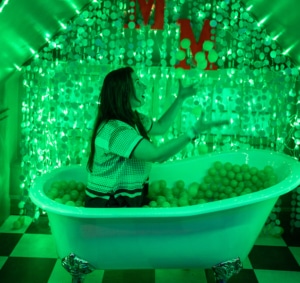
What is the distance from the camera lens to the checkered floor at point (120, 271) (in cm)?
315

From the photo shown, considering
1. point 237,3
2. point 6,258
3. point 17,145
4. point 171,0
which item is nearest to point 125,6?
point 171,0

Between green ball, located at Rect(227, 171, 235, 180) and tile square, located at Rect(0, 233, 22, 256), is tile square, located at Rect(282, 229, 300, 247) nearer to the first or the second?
green ball, located at Rect(227, 171, 235, 180)

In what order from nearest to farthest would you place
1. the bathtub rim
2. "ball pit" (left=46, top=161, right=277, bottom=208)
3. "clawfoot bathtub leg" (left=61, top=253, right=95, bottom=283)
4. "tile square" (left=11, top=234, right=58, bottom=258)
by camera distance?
the bathtub rim
"clawfoot bathtub leg" (left=61, top=253, right=95, bottom=283)
"ball pit" (left=46, top=161, right=277, bottom=208)
"tile square" (left=11, top=234, right=58, bottom=258)

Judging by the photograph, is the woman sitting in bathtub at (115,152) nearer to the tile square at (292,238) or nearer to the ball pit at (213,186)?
the ball pit at (213,186)

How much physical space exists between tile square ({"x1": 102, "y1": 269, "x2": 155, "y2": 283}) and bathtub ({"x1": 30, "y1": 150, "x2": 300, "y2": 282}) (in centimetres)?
57

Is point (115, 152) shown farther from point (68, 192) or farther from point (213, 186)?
point (213, 186)

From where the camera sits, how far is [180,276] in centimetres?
320

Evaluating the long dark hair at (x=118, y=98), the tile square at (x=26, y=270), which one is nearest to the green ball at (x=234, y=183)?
the long dark hair at (x=118, y=98)

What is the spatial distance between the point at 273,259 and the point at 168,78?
4.20 ft

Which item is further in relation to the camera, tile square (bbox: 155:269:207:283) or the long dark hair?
tile square (bbox: 155:269:207:283)

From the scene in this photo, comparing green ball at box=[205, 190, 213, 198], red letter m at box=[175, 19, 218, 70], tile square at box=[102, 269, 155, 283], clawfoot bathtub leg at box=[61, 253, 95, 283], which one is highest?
red letter m at box=[175, 19, 218, 70]

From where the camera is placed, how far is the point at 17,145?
13.1 ft

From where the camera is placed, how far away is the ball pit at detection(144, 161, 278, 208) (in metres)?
3.05

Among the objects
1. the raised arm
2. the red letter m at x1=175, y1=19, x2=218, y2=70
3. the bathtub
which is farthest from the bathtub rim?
the red letter m at x1=175, y1=19, x2=218, y2=70
